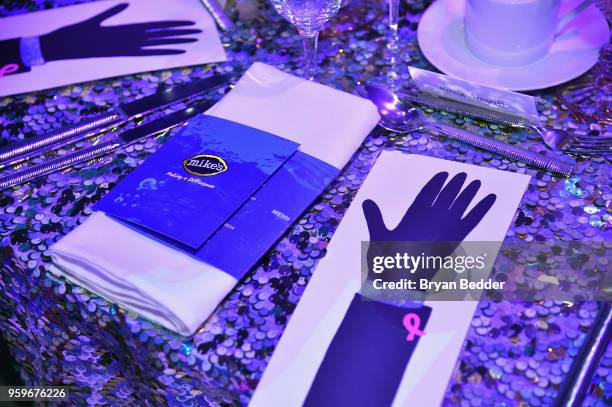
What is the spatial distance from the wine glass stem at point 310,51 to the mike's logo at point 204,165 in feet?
0.69

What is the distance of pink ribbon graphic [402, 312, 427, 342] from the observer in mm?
616

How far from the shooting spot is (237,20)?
1.02m

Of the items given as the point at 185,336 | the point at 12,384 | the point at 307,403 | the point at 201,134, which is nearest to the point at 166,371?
the point at 185,336

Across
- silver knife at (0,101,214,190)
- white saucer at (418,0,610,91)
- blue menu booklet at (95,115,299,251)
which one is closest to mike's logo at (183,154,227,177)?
blue menu booklet at (95,115,299,251)

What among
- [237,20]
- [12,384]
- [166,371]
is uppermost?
[237,20]

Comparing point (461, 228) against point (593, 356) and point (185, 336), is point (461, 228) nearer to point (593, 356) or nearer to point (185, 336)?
point (593, 356)

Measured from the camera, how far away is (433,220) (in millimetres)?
706

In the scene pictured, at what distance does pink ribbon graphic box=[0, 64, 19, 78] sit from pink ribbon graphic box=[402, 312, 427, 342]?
2.17 feet

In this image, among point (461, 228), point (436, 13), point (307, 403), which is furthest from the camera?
point (436, 13)

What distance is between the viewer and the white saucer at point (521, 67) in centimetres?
85

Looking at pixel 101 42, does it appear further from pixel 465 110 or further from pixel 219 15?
pixel 465 110

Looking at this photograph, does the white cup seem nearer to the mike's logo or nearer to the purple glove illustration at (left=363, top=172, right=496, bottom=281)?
the purple glove illustration at (left=363, top=172, right=496, bottom=281)

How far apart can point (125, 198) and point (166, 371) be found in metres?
0.19

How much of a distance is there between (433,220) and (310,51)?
1.02ft
